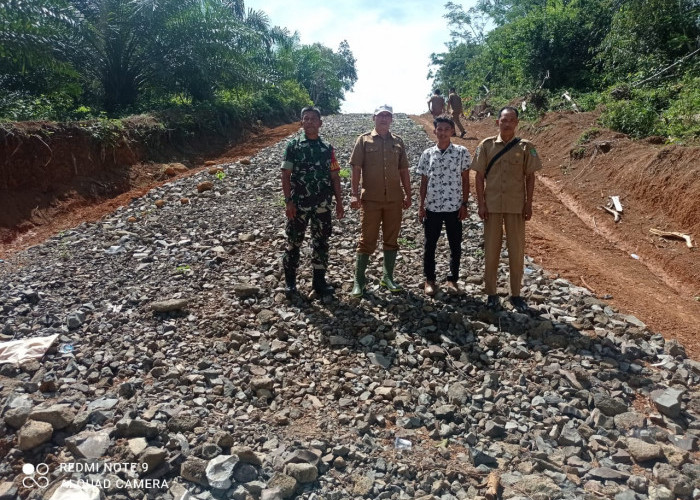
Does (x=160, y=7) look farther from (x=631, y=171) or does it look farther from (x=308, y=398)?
(x=308, y=398)

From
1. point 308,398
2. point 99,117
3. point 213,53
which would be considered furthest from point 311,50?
point 308,398

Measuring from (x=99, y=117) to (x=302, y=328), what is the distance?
936 cm

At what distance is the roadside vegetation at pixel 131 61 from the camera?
9.98m

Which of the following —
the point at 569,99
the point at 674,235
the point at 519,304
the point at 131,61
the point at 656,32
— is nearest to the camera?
the point at 519,304

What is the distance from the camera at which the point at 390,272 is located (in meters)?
5.20

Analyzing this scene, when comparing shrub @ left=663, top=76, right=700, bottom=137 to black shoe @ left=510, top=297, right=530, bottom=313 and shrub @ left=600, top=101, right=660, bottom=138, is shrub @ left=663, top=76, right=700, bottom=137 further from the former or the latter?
black shoe @ left=510, top=297, right=530, bottom=313

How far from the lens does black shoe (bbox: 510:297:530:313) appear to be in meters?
4.80

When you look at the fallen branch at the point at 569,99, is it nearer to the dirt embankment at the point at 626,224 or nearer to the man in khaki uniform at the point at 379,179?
the dirt embankment at the point at 626,224

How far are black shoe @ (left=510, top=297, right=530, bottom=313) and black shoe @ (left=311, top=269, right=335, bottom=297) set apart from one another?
1.91 meters

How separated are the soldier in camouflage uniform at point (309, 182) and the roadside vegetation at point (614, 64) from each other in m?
7.59

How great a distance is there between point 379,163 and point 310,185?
718 mm

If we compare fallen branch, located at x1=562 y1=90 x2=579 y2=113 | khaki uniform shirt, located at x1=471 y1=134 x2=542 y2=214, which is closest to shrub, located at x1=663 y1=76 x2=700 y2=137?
fallen branch, located at x1=562 y1=90 x2=579 y2=113

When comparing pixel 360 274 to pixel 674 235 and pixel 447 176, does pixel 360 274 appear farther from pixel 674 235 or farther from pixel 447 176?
pixel 674 235

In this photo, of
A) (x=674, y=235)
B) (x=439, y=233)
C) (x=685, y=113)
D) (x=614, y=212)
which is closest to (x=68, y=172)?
(x=439, y=233)
